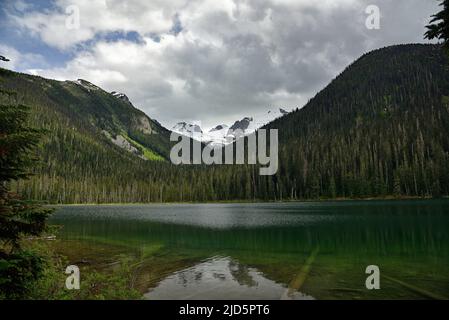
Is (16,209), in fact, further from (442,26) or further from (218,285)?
(442,26)

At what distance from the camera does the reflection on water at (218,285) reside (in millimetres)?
17750

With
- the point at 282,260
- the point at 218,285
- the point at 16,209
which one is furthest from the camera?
the point at 282,260

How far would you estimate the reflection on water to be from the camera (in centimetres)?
1775

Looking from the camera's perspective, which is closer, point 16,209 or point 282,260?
point 16,209

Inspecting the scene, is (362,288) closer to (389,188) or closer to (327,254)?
(327,254)

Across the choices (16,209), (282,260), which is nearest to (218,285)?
(282,260)

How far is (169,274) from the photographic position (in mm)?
23422

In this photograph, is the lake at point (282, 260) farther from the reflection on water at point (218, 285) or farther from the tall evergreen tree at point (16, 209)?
the tall evergreen tree at point (16, 209)

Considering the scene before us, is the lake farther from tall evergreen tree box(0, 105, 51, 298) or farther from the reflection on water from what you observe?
tall evergreen tree box(0, 105, 51, 298)

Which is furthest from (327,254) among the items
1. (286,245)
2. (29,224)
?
(29,224)

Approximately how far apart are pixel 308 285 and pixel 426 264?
10.7m

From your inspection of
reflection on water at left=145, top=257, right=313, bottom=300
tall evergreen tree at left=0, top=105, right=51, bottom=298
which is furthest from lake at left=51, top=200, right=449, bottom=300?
tall evergreen tree at left=0, top=105, right=51, bottom=298

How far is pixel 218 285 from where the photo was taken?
20.0 meters

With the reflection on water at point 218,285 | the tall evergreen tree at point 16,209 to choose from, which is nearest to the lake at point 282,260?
the reflection on water at point 218,285
